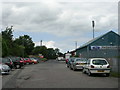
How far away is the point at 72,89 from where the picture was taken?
10961mm

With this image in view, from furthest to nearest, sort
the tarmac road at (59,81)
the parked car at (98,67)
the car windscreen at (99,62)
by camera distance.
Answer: the car windscreen at (99,62) → the parked car at (98,67) → the tarmac road at (59,81)

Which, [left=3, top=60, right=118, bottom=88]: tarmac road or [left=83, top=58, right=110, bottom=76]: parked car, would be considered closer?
[left=3, top=60, right=118, bottom=88]: tarmac road

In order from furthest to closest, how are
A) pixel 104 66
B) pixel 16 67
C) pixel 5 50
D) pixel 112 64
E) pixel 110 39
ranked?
pixel 110 39
pixel 5 50
pixel 16 67
pixel 112 64
pixel 104 66

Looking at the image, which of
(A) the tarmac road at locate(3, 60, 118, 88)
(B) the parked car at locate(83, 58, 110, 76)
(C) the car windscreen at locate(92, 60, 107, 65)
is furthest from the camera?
(C) the car windscreen at locate(92, 60, 107, 65)

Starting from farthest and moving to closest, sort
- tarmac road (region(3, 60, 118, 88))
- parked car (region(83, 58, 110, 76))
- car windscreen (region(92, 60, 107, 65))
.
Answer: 1. car windscreen (region(92, 60, 107, 65))
2. parked car (region(83, 58, 110, 76))
3. tarmac road (region(3, 60, 118, 88))

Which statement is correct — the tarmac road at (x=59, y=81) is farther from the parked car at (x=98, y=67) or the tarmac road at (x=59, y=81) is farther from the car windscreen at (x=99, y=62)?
the car windscreen at (x=99, y=62)

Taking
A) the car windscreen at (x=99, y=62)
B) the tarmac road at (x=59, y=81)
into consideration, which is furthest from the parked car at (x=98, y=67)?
the tarmac road at (x=59, y=81)

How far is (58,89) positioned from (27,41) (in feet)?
415

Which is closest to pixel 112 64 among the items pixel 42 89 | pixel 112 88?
pixel 112 88

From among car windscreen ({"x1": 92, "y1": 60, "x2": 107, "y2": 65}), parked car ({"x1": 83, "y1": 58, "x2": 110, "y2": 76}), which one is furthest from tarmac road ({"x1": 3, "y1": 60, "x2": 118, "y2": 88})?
car windscreen ({"x1": 92, "y1": 60, "x2": 107, "y2": 65})

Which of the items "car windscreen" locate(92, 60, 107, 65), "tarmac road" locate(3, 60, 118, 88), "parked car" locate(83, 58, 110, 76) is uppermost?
"car windscreen" locate(92, 60, 107, 65)

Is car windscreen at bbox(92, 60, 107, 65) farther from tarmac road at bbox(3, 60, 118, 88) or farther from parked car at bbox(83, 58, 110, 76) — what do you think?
tarmac road at bbox(3, 60, 118, 88)

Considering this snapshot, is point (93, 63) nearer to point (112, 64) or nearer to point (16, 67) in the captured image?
point (112, 64)

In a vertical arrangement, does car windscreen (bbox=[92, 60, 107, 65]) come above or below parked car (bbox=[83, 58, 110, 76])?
above
